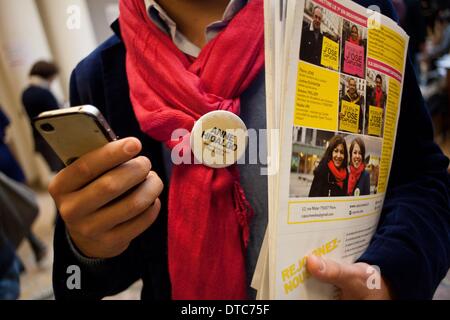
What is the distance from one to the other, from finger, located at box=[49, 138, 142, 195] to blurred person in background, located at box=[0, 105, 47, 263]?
3.95 ft

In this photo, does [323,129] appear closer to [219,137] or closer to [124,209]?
[219,137]

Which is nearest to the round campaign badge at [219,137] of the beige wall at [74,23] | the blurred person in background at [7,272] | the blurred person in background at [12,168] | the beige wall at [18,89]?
the beige wall at [74,23]

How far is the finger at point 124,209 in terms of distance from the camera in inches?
14.4

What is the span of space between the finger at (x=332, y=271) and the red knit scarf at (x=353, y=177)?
9cm

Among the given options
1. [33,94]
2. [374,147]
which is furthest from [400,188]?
[33,94]

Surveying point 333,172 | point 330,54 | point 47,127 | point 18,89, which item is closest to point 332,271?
point 333,172

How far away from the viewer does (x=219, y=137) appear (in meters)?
0.37

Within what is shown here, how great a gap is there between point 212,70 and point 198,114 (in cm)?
6

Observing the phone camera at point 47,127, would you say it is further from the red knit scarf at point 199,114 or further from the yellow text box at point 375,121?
the yellow text box at point 375,121

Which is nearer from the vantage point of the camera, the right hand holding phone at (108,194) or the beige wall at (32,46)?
the right hand holding phone at (108,194)

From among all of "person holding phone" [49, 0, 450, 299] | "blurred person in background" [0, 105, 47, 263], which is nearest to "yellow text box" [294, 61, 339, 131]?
"person holding phone" [49, 0, 450, 299]

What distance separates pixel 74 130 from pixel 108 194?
8 cm
